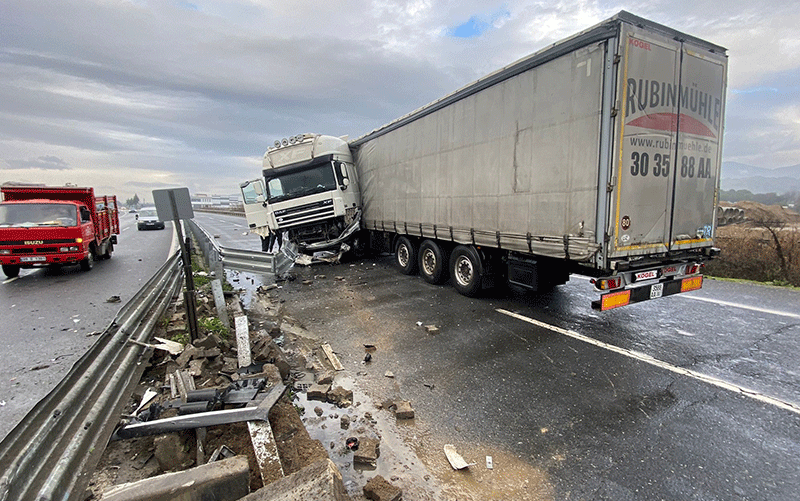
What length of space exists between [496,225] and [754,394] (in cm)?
388

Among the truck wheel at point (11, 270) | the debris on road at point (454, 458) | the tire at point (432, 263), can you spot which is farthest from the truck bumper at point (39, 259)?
the debris on road at point (454, 458)

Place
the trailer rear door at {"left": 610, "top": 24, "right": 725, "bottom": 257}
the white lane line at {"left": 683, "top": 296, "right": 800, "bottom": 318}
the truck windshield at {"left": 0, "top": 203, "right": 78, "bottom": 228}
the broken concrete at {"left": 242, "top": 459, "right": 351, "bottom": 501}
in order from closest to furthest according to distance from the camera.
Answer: the broken concrete at {"left": 242, "top": 459, "right": 351, "bottom": 501} → the trailer rear door at {"left": 610, "top": 24, "right": 725, "bottom": 257} → the white lane line at {"left": 683, "top": 296, "right": 800, "bottom": 318} → the truck windshield at {"left": 0, "top": 203, "right": 78, "bottom": 228}

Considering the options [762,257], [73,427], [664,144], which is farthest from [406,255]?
[762,257]

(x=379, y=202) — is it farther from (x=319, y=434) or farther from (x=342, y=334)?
(x=319, y=434)

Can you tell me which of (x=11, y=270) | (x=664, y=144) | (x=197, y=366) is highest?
(x=664, y=144)

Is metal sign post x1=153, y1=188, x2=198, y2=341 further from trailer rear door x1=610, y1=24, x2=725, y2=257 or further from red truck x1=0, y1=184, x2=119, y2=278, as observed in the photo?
red truck x1=0, y1=184, x2=119, y2=278

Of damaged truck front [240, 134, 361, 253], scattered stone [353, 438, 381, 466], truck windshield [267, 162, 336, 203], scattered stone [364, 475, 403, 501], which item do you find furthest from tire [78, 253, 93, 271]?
scattered stone [364, 475, 403, 501]

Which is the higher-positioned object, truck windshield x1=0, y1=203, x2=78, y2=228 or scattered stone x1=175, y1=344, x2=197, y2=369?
truck windshield x1=0, y1=203, x2=78, y2=228

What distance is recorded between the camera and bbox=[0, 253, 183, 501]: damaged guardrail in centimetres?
239

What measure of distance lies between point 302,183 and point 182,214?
254 inches

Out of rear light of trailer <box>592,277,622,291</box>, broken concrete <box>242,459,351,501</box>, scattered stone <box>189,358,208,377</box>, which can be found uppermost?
rear light of trailer <box>592,277,622,291</box>

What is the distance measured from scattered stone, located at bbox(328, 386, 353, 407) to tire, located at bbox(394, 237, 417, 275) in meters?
5.75

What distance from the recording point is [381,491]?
104 inches

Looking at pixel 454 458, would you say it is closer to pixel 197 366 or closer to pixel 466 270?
pixel 197 366
